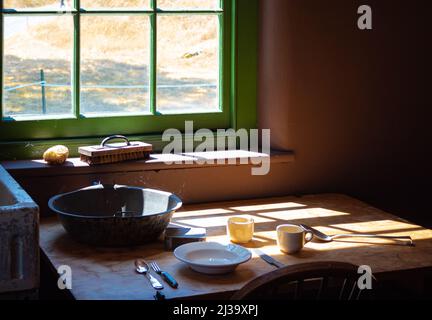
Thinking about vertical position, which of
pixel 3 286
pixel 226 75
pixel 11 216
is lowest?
pixel 3 286

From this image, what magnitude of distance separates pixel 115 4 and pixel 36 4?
0.30 m

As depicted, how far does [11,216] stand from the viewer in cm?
190

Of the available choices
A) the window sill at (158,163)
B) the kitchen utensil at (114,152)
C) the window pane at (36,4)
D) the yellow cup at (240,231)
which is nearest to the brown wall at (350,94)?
the window sill at (158,163)

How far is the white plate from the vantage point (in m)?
2.02

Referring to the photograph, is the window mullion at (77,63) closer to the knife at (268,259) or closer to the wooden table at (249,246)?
the wooden table at (249,246)

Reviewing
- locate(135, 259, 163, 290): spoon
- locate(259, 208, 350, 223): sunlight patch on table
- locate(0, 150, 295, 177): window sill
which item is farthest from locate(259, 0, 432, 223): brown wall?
locate(135, 259, 163, 290): spoon

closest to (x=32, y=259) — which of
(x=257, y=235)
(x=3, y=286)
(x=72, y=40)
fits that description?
(x=3, y=286)

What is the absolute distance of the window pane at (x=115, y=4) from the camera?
9.16ft

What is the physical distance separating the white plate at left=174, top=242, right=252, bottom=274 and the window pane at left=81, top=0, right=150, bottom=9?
1114mm

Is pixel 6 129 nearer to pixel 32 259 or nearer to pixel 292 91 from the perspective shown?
pixel 32 259

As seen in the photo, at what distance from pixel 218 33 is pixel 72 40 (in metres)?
0.60

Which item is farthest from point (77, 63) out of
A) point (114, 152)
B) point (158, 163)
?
point (158, 163)

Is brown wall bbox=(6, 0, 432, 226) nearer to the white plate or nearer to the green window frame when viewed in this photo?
the green window frame

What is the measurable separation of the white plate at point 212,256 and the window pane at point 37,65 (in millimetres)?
948
